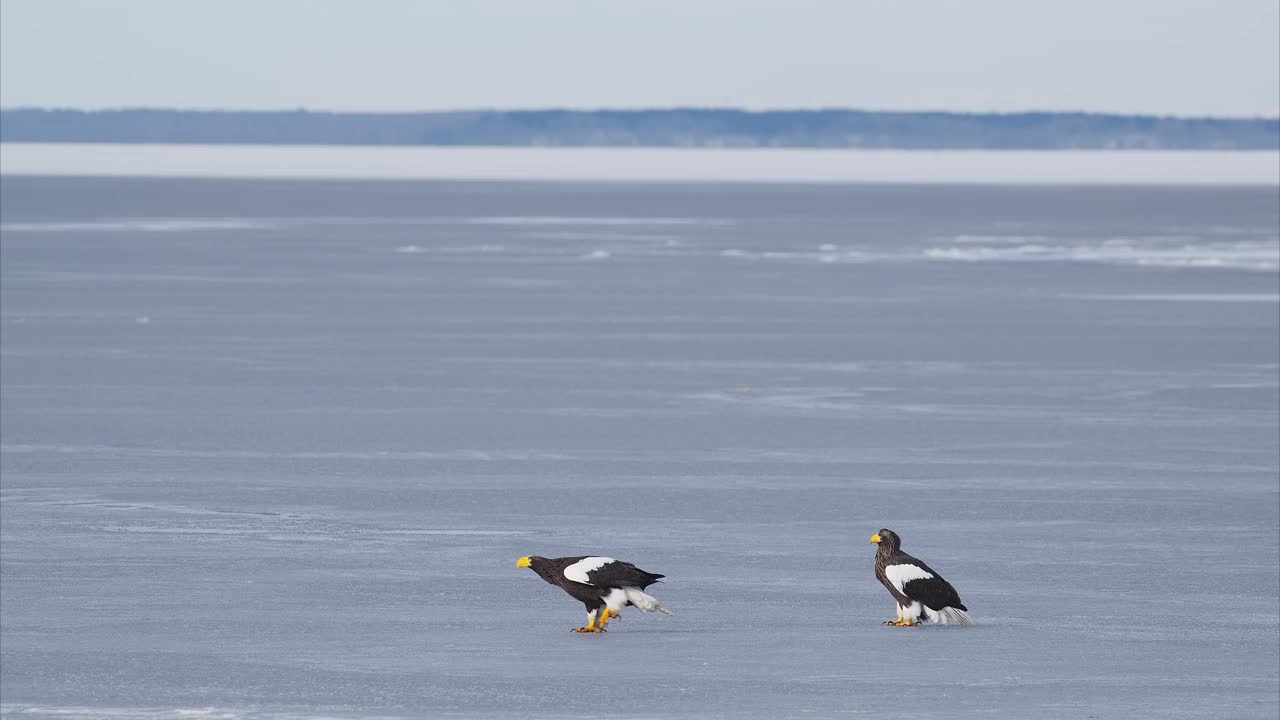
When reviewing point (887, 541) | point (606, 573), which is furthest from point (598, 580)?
point (887, 541)

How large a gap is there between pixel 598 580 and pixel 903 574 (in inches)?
45.3

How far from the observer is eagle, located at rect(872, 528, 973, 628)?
29.0ft

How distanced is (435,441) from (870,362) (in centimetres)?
641

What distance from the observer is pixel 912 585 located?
8.88 meters

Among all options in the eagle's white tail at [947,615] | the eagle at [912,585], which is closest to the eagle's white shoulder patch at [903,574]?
the eagle at [912,585]

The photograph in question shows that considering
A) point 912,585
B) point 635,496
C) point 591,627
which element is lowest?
point 591,627

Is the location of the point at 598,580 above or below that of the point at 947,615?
below

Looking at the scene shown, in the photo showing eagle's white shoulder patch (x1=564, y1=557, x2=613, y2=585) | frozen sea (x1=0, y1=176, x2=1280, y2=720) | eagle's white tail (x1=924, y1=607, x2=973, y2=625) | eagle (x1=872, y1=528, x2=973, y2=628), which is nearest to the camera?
frozen sea (x1=0, y1=176, x2=1280, y2=720)

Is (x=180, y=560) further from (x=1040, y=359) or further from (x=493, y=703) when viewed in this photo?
(x=1040, y=359)

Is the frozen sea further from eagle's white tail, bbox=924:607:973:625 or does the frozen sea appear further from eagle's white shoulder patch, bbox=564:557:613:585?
eagle's white shoulder patch, bbox=564:557:613:585

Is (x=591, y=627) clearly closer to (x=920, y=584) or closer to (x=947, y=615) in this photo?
(x=920, y=584)

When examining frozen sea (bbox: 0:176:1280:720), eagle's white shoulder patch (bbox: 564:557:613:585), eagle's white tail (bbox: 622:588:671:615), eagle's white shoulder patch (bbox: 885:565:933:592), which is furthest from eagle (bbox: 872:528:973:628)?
eagle's white shoulder patch (bbox: 564:557:613:585)

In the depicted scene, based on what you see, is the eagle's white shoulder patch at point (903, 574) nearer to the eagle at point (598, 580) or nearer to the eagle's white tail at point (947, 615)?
the eagle at point (598, 580)

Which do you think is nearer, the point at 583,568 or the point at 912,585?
the point at 583,568
